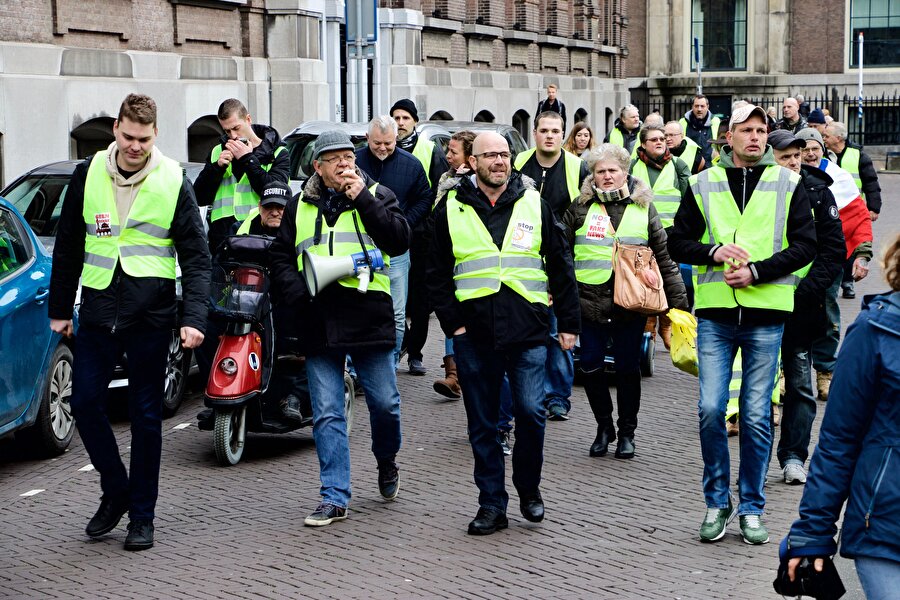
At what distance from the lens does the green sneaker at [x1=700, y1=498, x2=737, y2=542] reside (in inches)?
259

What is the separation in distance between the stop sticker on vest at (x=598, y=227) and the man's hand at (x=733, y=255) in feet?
6.80

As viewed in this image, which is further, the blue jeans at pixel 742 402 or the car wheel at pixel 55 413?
the car wheel at pixel 55 413

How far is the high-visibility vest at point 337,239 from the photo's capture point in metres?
6.85

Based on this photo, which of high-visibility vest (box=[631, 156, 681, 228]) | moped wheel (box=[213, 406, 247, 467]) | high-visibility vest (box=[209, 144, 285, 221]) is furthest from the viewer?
high-visibility vest (box=[631, 156, 681, 228])

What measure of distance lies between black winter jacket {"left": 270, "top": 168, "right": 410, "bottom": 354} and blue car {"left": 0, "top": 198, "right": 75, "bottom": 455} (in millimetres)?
1725

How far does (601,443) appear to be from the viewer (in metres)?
8.46

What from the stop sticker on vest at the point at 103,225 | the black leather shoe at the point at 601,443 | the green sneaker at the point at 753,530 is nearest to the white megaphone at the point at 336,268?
the stop sticker on vest at the point at 103,225

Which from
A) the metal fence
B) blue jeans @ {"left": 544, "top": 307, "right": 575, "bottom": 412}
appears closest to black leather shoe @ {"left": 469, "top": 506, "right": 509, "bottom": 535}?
blue jeans @ {"left": 544, "top": 307, "right": 575, "bottom": 412}

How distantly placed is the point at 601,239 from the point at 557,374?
1.32 metres

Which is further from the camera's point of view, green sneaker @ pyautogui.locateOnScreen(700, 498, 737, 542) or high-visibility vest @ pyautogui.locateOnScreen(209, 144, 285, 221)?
high-visibility vest @ pyautogui.locateOnScreen(209, 144, 285, 221)

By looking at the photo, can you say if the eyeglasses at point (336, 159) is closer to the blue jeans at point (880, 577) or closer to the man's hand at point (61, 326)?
the man's hand at point (61, 326)

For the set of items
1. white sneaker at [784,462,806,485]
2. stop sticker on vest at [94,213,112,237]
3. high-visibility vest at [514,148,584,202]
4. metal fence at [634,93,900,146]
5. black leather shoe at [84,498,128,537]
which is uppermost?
metal fence at [634,93,900,146]

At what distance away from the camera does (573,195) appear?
362 inches

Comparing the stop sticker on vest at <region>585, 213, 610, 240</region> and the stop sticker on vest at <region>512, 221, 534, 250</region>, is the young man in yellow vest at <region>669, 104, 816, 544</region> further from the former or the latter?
the stop sticker on vest at <region>585, 213, 610, 240</region>
